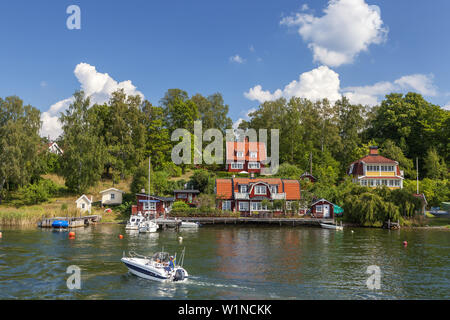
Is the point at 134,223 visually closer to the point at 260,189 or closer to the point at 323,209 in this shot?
the point at 260,189

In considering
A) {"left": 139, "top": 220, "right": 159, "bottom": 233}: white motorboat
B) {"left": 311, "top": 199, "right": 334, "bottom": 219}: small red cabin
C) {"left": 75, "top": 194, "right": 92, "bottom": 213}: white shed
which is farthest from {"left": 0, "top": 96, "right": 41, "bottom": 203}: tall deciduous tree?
{"left": 311, "top": 199, "right": 334, "bottom": 219}: small red cabin

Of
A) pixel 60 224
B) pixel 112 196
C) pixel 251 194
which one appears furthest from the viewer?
pixel 112 196

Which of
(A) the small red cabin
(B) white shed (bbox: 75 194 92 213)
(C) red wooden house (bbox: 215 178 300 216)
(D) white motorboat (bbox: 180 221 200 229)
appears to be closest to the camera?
(D) white motorboat (bbox: 180 221 200 229)

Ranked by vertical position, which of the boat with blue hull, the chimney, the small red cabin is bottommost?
the boat with blue hull

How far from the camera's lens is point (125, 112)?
85438mm

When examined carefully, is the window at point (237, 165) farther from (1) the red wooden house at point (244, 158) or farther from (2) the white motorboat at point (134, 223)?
(2) the white motorboat at point (134, 223)

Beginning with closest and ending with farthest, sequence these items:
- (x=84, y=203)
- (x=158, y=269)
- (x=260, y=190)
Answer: (x=158, y=269), (x=84, y=203), (x=260, y=190)

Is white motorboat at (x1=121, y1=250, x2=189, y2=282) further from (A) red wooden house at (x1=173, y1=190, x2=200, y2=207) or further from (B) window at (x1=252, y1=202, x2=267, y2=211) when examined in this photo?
(A) red wooden house at (x1=173, y1=190, x2=200, y2=207)

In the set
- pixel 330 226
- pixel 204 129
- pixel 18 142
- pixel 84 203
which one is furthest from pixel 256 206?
pixel 18 142

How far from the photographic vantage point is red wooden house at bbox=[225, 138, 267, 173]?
291 ft

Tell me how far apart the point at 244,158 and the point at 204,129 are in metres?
18.4

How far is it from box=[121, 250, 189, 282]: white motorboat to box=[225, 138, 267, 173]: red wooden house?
60515 mm

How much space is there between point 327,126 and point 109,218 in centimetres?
6128

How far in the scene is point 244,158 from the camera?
89.2 m
